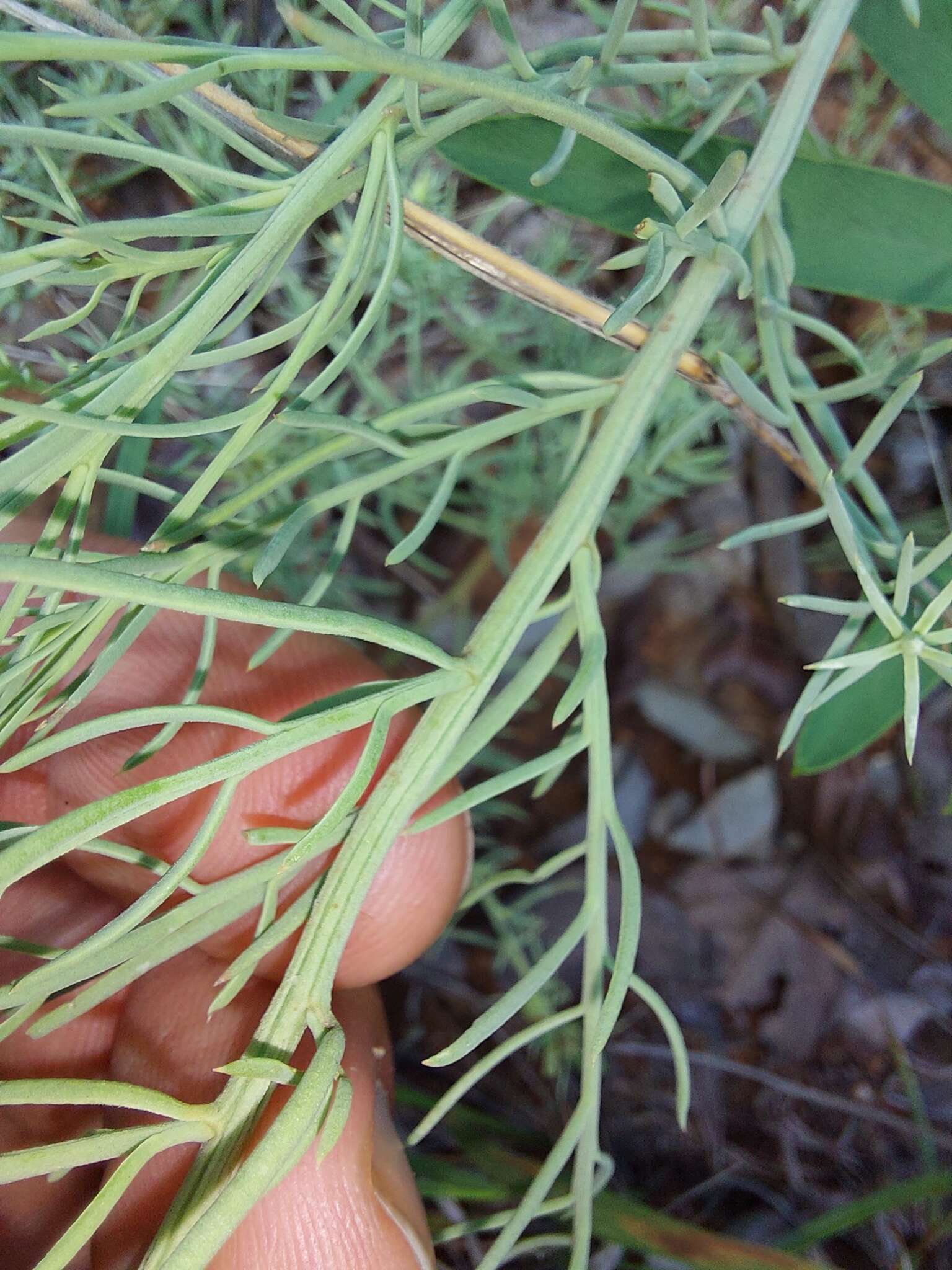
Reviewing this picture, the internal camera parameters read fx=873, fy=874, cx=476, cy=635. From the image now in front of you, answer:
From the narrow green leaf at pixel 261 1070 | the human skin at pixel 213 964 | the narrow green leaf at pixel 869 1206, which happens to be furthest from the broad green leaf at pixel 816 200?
the narrow green leaf at pixel 869 1206

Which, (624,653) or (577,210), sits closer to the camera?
(577,210)

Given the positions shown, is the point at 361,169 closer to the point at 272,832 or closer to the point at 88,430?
the point at 88,430

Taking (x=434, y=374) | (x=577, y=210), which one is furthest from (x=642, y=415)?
(x=434, y=374)

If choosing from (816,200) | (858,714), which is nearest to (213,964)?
(858,714)

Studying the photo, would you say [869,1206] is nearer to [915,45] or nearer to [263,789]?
[263,789]

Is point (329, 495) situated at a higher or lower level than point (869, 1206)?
higher

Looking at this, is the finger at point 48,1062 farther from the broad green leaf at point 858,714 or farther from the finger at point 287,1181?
the broad green leaf at point 858,714

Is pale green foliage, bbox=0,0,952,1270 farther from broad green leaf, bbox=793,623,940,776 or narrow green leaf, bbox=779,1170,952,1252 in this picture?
narrow green leaf, bbox=779,1170,952,1252
